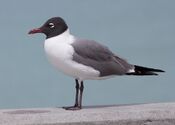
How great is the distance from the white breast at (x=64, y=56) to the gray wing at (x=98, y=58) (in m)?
0.06

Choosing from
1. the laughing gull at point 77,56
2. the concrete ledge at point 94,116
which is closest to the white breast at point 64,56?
the laughing gull at point 77,56

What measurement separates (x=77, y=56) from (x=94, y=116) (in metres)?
0.69

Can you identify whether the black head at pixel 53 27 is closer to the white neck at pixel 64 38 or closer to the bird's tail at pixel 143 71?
the white neck at pixel 64 38

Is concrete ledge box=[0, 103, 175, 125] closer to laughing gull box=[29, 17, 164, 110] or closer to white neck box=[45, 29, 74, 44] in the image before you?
laughing gull box=[29, 17, 164, 110]

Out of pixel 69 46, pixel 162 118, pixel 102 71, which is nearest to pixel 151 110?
pixel 162 118

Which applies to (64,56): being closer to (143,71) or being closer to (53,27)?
(53,27)

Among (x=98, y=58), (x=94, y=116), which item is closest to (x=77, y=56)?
(x=98, y=58)

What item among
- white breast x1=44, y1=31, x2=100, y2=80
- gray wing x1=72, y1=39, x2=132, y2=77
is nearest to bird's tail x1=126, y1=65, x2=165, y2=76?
gray wing x1=72, y1=39, x2=132, y2=77

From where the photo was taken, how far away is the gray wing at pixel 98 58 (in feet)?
19.6

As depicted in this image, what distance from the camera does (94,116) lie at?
564cm

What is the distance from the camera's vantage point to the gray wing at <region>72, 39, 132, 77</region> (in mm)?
5965

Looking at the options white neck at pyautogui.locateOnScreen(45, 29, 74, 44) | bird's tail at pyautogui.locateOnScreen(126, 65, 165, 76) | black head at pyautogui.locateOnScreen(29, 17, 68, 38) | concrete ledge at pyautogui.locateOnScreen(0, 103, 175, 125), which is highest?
black head at pyautogui.locateOnScreen(29, 17, 68, 38)

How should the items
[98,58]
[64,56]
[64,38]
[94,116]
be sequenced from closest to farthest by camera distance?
[94,116] → [64,56] → [64,38] → [98,58]

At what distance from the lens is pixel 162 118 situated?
580 cm
